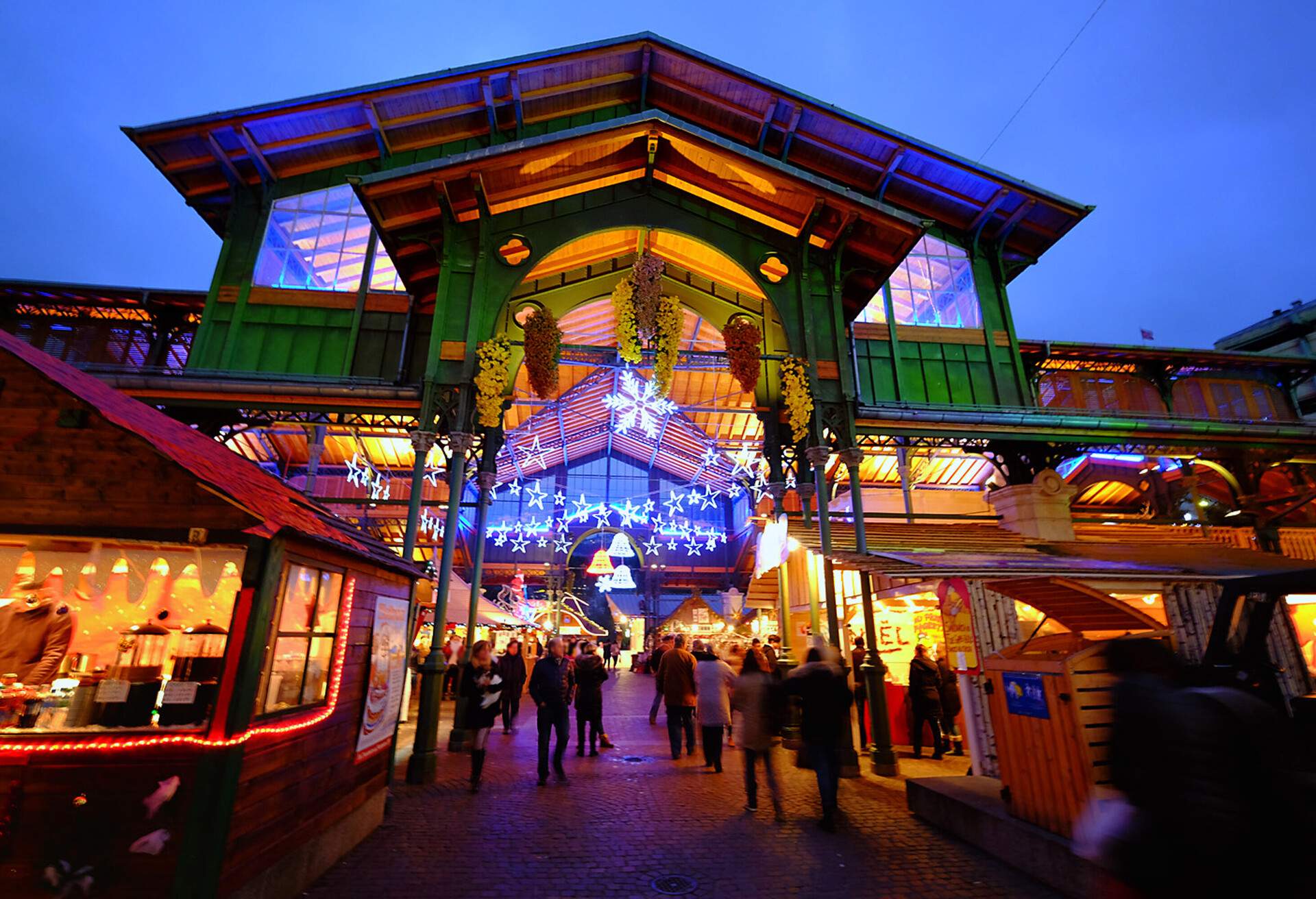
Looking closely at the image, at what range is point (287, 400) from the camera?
1070 cm

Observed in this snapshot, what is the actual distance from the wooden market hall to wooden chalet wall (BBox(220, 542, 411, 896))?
0.12 ft

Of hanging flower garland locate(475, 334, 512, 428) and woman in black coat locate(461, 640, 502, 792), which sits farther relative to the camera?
hanging flower garland locate(475, 334, 512, 428)

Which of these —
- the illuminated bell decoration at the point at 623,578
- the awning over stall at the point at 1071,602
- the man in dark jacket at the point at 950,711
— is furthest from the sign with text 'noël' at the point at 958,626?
the illuminated bell decoration at the point at 623,578

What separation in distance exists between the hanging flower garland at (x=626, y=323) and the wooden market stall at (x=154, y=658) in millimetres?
6348

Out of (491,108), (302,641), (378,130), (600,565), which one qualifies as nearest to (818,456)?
(302,641)

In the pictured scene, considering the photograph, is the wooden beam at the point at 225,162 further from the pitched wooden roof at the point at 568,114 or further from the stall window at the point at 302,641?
the stall window at the point at 302,641

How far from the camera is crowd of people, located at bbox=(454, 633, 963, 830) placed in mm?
6043

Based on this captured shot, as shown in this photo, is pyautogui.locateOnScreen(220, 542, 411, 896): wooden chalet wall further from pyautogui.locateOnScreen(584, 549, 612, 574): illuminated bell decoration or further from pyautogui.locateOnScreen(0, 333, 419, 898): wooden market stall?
pyautogui.locateOnScreen(584, 549, 612, 574): illuminated bell decoration

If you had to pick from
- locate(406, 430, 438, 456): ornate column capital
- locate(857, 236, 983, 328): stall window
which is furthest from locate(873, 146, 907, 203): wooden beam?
locate(406, 430, 438, 456): ornate column capital

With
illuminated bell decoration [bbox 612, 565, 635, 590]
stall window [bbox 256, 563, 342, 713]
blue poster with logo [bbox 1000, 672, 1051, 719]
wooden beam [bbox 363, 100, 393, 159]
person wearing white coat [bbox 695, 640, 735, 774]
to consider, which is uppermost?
wooden beam [bbox 363, 100, 393, 159]

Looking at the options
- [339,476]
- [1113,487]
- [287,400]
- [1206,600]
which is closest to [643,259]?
[287,400]

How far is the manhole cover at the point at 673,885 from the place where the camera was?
4445 mm

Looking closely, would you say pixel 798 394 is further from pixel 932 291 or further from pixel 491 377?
pixel 932 291

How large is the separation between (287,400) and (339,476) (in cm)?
1124
